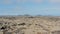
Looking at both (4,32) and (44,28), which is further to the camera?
(44,28)

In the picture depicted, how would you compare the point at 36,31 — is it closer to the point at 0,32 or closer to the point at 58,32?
the point at 58,32

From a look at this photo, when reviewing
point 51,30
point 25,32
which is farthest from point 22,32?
point 51,30

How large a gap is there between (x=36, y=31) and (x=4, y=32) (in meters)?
2.96

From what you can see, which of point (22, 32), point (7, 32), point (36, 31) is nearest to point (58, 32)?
point (36, 31)

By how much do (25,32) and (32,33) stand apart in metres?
0.72

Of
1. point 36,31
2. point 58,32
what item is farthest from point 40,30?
point 58,32

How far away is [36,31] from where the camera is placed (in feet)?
61.6

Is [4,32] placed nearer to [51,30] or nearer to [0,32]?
[0,32]

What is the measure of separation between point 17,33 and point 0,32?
1.60 m

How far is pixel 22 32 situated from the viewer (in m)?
18.5

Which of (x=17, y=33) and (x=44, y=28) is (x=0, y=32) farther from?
(x=44, y=28)

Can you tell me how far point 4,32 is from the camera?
18625 mm

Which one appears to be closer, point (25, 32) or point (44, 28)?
point (25, 32)

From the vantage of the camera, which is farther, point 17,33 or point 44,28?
point 44,28
